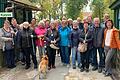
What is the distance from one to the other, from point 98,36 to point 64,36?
2.08 m

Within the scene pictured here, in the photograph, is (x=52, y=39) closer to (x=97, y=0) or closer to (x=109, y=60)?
(x=109, y=60)

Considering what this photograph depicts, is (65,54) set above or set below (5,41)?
below

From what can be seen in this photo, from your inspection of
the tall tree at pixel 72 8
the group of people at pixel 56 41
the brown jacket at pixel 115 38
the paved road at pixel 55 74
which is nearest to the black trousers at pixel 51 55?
the group of people at pixel 56 41

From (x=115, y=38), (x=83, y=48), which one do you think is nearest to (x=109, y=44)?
(x=115, y=38)

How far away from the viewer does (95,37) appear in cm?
1346

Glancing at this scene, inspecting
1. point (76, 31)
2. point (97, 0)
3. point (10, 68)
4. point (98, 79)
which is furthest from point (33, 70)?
point (97, 0)

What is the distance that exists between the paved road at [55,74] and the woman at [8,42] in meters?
0.45

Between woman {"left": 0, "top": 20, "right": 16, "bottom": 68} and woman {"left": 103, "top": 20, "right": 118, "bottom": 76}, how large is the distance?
3966mm

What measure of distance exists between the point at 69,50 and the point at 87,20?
1.52m

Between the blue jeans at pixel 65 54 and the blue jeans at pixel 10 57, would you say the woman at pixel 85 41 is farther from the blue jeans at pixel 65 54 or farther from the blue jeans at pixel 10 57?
the blue jeans at pixel 10 57

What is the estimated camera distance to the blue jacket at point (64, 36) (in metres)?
15.0

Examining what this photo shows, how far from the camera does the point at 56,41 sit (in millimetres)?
14844

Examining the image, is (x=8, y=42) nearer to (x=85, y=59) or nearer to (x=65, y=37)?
(x=65, y=37)

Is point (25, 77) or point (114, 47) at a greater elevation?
point (114, 47)
